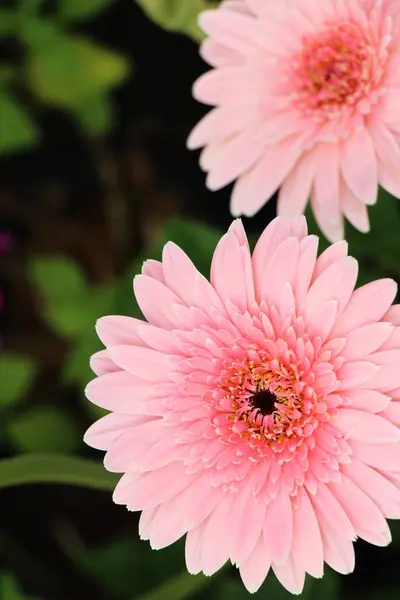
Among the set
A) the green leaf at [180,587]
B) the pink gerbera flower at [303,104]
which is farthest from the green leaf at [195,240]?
the green leaf at [180,587]

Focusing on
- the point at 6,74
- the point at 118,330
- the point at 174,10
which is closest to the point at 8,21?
the point at 6,74

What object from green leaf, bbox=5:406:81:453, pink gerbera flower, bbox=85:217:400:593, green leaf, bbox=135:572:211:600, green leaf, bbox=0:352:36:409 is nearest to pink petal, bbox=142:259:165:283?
pink gerbera flower, bbox=85:217:400:593

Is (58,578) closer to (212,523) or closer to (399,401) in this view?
(212,523)

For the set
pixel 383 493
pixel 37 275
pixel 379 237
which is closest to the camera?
pixel 383 493

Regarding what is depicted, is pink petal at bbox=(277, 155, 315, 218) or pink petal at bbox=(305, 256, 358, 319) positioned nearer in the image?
pink petal at bbox=(305, 256, 358, 319)

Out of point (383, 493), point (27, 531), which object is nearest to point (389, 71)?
point (383, 493)

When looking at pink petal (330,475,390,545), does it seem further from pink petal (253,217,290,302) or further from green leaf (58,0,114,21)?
green leaf (58,0,114,21)
